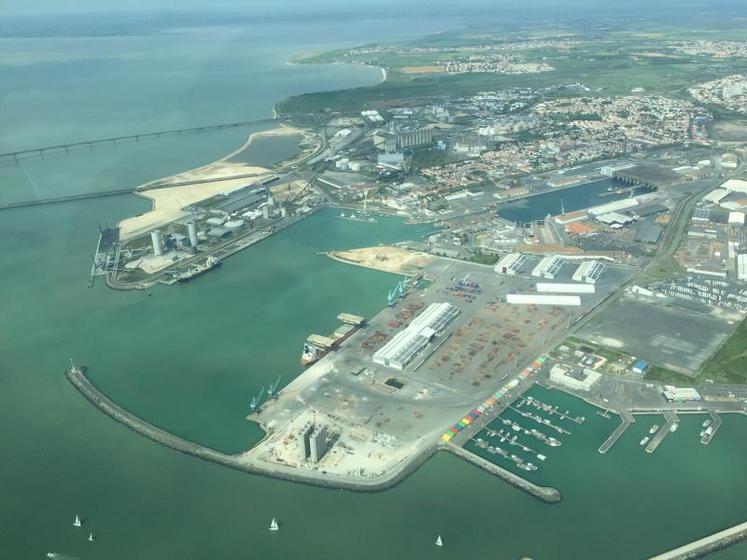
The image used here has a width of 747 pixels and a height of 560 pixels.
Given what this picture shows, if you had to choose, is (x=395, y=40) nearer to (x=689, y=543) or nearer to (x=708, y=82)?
(x=708, y=82)

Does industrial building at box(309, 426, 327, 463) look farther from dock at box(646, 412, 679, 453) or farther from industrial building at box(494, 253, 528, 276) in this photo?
industrial building at box(494, 253, 528, 276)

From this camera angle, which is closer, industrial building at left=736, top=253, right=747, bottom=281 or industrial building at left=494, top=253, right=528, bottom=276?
industrial building at left=736, top=253, right=747, bottom=281

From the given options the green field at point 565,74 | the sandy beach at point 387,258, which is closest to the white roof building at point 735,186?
the sandy beach at point 387,258

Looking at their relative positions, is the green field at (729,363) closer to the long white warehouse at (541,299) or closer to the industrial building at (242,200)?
the long white warehouse at (541,299)

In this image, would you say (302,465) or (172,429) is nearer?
(302,465)

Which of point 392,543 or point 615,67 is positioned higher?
point 615,67

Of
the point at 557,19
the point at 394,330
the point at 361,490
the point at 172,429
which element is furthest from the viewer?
the point at 557,19

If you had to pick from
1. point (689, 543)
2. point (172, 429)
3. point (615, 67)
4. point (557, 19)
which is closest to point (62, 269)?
point (172, 429)

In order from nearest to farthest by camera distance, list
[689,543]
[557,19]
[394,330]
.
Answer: [689,543] < [394,330] < [557,19]

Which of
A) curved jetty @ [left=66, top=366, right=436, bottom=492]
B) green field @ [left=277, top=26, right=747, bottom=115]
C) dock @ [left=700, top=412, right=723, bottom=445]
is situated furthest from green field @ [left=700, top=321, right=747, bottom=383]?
green field @ [left=277, top=26, right=747, bottom=115]
